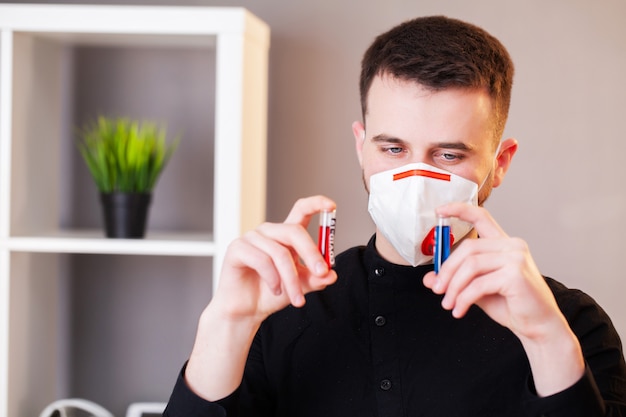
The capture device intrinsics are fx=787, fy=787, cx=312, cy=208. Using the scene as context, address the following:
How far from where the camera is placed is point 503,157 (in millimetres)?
1281

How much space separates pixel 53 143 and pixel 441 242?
1254mm

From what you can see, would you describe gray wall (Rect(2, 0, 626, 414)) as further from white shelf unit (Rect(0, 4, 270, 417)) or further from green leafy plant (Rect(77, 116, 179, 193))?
green leafy plant (Rect(77, 116, 179, 193))

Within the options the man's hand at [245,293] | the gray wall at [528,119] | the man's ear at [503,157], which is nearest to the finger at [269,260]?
the man's hand at [245,293]

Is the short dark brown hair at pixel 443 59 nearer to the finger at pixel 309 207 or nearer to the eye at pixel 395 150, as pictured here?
the eye at pixel 395 150

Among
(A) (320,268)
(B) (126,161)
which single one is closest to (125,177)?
(B) (126,161)

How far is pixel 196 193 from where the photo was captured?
6.80 ft

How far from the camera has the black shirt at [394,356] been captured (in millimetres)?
1146

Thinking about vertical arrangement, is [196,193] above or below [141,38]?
below

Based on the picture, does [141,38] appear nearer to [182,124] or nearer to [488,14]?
[182,124]

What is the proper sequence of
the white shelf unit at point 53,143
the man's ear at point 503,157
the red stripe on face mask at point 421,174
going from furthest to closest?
the white shelf unit at point 53,143 < the man's ear at point 503,157 < the red stripe on face mask at point 421,174

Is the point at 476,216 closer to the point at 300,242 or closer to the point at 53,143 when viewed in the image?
the point at 300,242

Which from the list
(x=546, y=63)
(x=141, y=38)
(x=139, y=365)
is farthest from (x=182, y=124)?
(x=546, y=63)

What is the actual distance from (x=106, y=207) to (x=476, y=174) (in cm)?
95

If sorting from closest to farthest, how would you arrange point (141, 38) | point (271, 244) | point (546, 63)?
point (271, 244)
point (141, 38)
point (546, 63)
